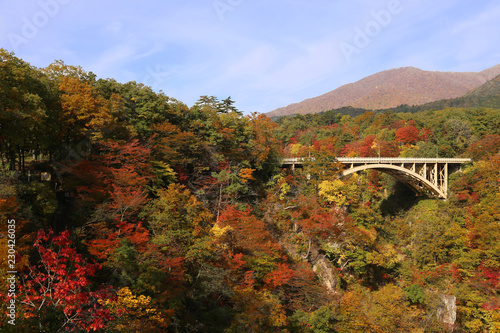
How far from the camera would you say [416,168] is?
37.5 meters

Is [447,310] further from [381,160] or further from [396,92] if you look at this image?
[396,92]

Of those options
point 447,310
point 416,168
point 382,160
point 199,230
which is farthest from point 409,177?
point 199,230

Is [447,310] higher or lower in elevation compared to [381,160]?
lower

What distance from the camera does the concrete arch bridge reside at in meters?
33.4

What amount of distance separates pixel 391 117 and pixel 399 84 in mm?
101330

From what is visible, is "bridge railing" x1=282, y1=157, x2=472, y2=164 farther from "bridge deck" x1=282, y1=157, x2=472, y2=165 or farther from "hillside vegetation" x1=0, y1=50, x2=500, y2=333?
"hillside vegetation" x1=0, y1=50, x2=500, y2=333

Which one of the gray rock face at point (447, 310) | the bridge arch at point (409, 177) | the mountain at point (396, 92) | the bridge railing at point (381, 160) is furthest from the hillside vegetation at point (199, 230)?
the mountain at point (396, 92)

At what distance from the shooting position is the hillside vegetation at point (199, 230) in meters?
11.5

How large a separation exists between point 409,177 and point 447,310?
56.1 feet

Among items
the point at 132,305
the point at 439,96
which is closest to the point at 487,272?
the point at 132,305

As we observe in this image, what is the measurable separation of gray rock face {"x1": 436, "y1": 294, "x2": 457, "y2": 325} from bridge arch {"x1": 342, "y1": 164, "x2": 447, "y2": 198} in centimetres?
1354

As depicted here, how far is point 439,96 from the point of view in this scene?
135m

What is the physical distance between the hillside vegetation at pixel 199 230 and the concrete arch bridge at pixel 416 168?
4.25 ft

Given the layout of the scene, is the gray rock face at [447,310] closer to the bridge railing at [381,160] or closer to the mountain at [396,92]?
the bridge railing at [381,160]
